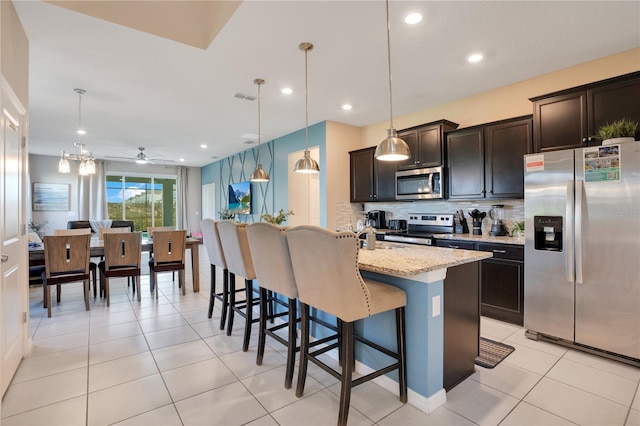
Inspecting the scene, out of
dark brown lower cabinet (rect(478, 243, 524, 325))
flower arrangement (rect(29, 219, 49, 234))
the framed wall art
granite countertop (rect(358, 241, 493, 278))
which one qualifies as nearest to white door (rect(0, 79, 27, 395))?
granite countertop (rect(358, 241, 493, 278))

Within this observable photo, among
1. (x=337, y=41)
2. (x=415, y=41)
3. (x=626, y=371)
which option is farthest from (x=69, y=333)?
(x=626, y=371)

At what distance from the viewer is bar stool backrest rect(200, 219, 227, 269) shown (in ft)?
10.5

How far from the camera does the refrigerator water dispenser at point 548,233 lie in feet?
9.08

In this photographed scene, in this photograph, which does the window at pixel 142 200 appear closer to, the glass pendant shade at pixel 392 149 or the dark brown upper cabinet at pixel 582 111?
the glass pendant shade at pixel 392 149

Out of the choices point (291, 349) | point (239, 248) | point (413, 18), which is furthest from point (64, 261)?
point (413, 18)

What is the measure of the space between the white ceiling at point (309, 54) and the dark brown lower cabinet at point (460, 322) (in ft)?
6.47

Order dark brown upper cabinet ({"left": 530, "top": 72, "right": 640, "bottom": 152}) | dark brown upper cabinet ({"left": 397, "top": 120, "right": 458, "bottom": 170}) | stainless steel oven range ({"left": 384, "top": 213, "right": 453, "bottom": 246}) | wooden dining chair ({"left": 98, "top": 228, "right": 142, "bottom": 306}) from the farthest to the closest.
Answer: dark brown upper cabinet ({"left": 397, "top": 120, "right": 458, "bottom": 170}) < stainless steel oven range ({"left": 384, "top": 213, "right": 453, "bottom": 246}) < wooden dining chair ({"left": 98, "top": 228, "right": 142, "bottom": 306}) < dark brown upper cabinet ({"left": 530, "top": 72, "right": 640, "bottom": 152})

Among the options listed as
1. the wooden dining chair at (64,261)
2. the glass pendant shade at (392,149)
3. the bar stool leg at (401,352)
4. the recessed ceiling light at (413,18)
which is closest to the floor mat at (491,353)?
the bar stool leg at (401,352)

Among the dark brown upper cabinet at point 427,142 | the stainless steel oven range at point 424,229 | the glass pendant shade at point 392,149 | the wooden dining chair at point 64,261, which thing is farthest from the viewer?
the dark brown upper cabinet at point 427,142

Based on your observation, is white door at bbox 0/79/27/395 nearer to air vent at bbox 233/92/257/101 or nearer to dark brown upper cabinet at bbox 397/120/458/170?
air vent at bbox 233/92/257/101

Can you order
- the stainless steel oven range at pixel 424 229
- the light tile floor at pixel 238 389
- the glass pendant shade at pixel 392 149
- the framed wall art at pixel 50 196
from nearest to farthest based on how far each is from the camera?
the light tile floor at pixel 238 389
the glass pendant shade at pixel 392 149
the stainless steel oven range at pixel 424 229
the framed wall art at pixel 50 196

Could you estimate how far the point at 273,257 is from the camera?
220 centimetres

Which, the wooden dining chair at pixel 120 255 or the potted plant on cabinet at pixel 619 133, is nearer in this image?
the potted plant on cabinet at pixel 619 133

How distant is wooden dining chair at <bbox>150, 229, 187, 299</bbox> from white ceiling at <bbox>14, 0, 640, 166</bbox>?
1.84m
